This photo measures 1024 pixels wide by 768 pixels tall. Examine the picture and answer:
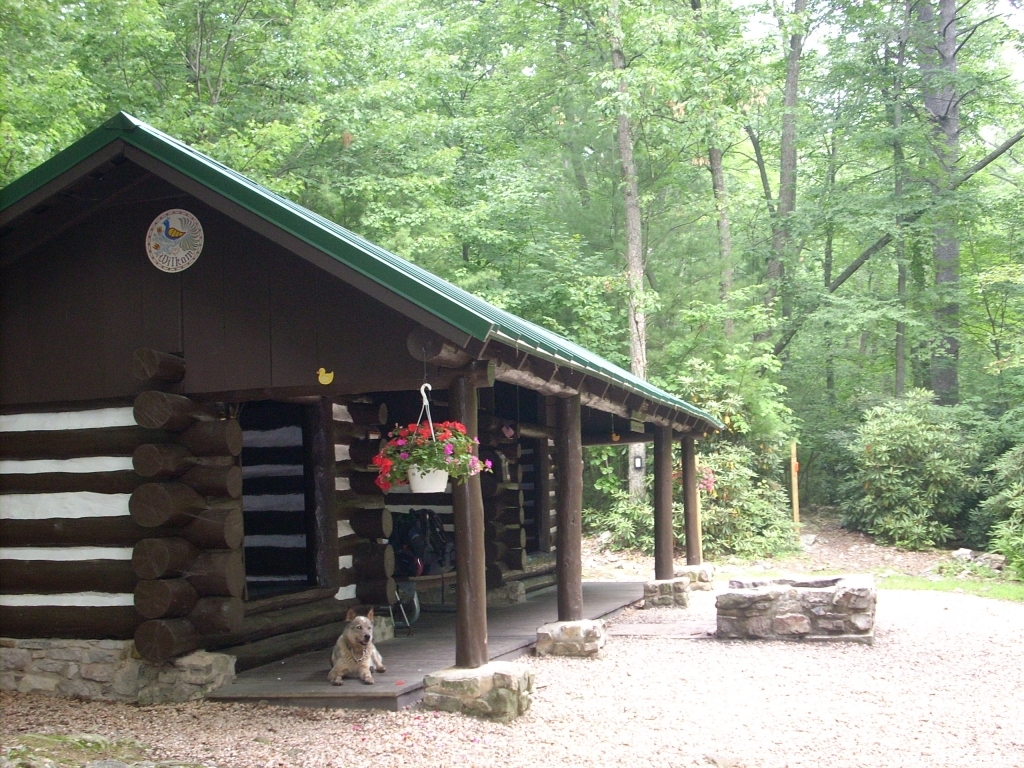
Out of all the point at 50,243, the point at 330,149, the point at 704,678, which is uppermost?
the point at 330,149

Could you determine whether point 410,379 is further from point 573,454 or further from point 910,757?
point 910,757

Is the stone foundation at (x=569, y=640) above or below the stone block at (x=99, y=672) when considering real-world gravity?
below

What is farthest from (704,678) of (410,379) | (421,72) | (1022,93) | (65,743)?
(1022,93)

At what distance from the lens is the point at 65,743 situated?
5.89 meters

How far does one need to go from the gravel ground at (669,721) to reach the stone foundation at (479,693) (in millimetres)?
99

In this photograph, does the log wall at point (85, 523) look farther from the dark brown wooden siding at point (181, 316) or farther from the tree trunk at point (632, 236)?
the tree trunk at point (632, 236)

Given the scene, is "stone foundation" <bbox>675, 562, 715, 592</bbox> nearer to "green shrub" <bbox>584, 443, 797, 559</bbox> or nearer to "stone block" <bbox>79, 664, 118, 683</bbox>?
"green shrub" <bbox>584, 443, 797, 559</bbox>

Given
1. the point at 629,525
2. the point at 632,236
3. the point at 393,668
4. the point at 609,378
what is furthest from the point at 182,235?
the point at 632,236

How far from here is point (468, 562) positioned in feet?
23.7

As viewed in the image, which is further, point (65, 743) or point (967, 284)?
point (967, 284)

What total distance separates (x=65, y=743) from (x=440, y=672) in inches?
96.8

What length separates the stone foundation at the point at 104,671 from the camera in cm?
758

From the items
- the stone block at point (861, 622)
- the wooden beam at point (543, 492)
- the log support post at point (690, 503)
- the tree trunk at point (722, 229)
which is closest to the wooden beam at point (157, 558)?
the stone block at point (861, 622)

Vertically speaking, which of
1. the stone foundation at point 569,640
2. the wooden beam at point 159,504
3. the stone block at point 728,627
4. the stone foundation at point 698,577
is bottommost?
the stone foundation at point 698,577
